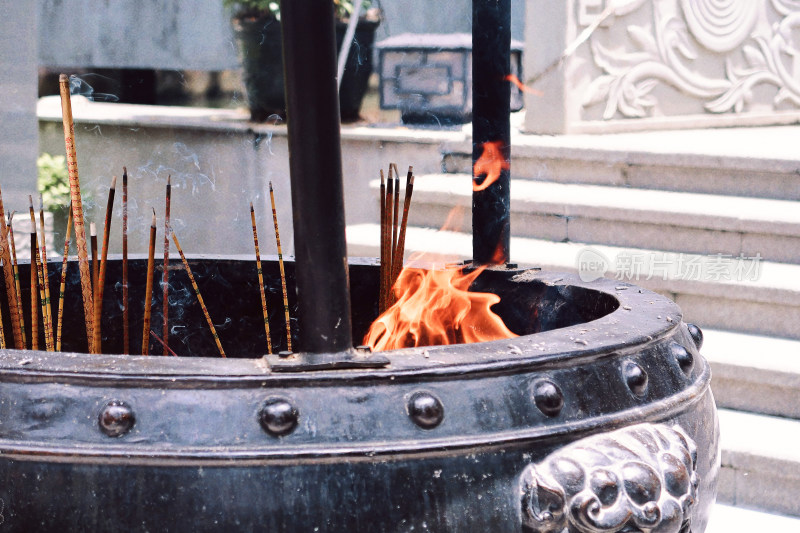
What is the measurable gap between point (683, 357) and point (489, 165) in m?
0.68

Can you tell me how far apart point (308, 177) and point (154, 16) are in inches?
177

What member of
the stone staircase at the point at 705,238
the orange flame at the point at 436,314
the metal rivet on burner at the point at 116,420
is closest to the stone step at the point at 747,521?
the stone staircase at the point at 705,238

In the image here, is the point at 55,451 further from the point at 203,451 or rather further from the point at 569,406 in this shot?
the point at 569,406

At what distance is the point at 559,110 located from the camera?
15.5 feet

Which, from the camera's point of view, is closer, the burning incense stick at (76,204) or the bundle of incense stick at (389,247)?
the burning incense stick at (76,204)

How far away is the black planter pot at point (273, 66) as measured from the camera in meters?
5.12

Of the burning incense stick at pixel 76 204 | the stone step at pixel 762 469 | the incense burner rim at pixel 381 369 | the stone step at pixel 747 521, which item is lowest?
the stone step at pixel 747 521

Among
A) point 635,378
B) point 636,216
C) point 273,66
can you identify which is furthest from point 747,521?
point 273,66

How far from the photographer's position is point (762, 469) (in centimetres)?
301

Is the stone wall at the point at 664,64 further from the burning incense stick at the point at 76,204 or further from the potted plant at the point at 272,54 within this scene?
the burning incense stick at the point at 76,204

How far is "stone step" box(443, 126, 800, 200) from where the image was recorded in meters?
4.07

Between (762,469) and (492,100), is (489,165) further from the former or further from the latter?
(762,469)

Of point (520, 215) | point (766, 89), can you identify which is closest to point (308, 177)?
point (520, 215)

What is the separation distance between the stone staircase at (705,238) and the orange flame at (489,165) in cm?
154
